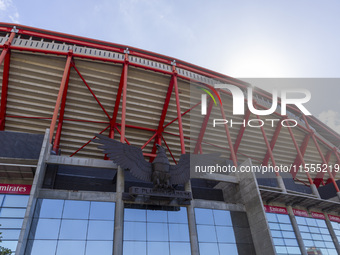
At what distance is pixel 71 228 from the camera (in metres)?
16.9

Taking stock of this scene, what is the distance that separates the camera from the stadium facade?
17281mm

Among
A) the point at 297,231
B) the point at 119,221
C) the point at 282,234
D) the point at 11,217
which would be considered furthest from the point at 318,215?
the point at 11,217

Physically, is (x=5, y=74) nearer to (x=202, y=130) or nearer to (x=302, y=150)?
(x=202, y=130)

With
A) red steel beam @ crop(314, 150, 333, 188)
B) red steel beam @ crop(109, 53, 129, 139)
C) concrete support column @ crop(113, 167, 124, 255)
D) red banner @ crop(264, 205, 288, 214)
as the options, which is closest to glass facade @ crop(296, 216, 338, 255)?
red banner @ crop(264, 205, 288, 214)

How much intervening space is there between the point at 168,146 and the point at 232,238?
15.3 meters

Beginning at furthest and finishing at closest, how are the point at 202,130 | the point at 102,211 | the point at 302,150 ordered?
the point at 302,150 < the point at 202,130 < the point at 102,211

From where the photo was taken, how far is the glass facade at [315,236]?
82.6ft

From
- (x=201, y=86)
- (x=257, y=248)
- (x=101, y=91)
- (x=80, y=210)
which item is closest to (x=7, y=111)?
(x=101, y=91)

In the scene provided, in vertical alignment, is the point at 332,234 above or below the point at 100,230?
above

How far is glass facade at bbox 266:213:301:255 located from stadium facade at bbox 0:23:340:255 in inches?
4.3

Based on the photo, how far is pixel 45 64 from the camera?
25344mm

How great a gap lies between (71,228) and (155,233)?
5.77 meters

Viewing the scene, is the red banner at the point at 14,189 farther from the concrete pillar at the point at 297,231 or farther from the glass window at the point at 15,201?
the concrete pillar at the point at 297,231

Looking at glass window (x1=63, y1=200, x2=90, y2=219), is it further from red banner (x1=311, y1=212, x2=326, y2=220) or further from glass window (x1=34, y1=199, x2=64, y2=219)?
red banner (x1=311, y1=212, x2=326, y2=220)
